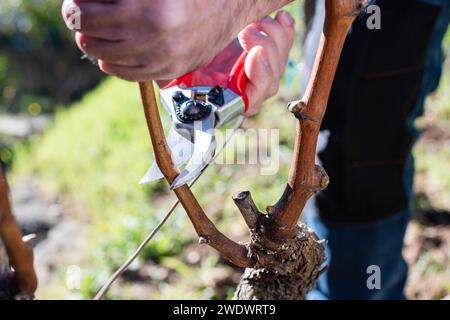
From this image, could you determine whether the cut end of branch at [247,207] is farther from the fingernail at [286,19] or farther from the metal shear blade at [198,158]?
the fingernail at [286,19]

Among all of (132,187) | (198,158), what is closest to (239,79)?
(198,158)

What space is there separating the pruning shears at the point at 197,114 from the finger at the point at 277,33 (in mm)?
88

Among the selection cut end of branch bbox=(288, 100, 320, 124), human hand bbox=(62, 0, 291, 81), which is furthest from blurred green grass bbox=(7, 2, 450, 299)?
human hand bbox=(62, 0, 291, 81)

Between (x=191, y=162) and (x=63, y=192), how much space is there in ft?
8.88

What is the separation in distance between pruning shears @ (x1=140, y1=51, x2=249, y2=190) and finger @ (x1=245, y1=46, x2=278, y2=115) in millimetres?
19

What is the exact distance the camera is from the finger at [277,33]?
51.1 inches

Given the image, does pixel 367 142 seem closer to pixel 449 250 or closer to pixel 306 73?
pixel 306 73

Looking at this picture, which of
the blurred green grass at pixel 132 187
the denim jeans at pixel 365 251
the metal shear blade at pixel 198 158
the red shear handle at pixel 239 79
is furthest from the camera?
the blurred green grass at pixel 132 187

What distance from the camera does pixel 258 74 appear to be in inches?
49.9

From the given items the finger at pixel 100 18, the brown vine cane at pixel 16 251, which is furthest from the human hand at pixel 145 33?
the brown vine cane at pixel 16 251

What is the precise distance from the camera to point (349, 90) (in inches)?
67.1

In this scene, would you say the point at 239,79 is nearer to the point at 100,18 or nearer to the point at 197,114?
the point at 197,114

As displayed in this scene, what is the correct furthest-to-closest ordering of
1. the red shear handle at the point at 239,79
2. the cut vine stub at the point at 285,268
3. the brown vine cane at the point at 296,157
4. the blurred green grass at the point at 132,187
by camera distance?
the blurred green grass at the point at 132,187
the red shear handle at the point at 239,79
the cut vine stub at the point at 285,268
the brown vine cane at the point at 296,157

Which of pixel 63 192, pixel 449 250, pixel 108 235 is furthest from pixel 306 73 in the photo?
pixel 63 192
